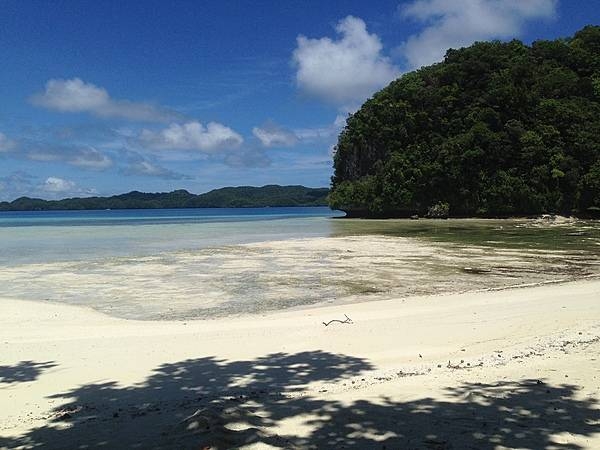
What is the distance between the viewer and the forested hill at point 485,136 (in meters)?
66.8

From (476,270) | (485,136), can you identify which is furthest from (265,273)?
(485,136)

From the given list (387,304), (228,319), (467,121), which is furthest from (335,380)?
(467,121)

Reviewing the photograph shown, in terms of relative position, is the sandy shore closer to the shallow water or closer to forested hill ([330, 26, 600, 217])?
the shallow water

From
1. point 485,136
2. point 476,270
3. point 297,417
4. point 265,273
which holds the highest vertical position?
point 485,136

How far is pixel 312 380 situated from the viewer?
6234 mm

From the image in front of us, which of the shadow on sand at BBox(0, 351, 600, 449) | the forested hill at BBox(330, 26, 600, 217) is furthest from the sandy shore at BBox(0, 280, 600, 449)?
the forested hill at BBox(330, 26, 600, 217)

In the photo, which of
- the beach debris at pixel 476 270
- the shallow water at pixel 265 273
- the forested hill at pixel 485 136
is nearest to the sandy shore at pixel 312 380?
the shallow water at pixel 265 273

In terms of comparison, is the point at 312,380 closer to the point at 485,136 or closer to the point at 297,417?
the point at 297,417

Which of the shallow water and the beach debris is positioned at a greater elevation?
the shallow water

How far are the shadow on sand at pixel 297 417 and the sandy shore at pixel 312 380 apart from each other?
19 mm

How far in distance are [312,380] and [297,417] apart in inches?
57.9

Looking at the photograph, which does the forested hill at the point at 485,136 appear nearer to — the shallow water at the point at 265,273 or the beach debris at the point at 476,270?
the shallow water at the point at 265,273

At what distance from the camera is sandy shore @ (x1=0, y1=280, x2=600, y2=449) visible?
435cm

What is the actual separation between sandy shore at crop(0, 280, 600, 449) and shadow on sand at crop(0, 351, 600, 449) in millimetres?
19
